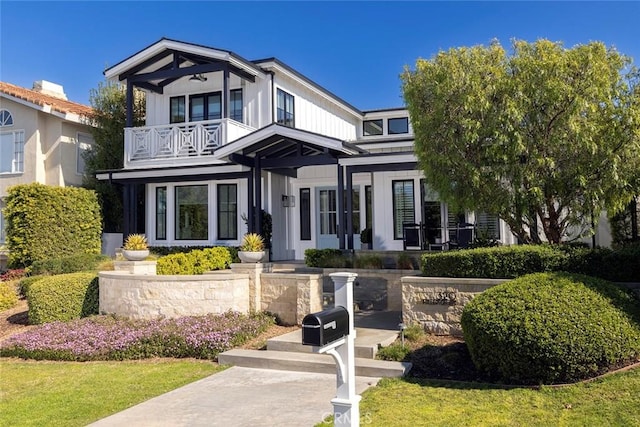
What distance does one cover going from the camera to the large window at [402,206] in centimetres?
1588

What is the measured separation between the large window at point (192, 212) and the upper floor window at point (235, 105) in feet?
8.75

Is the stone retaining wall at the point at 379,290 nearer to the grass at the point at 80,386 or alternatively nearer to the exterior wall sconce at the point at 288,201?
the grass at the point at 80,386

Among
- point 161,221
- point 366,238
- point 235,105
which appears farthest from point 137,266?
point 235,105

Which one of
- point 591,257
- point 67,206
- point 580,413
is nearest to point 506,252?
point 591,257

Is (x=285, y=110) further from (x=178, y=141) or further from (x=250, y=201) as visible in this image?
(x=250, y=201)

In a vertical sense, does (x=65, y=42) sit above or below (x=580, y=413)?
above

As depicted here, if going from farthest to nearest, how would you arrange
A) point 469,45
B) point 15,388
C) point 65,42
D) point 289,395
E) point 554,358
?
point 65,42 < point 469,45 < point 15,388 < point 289,395 < point 554,358

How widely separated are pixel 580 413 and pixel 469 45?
6.54 m

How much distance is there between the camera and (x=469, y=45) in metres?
9.22

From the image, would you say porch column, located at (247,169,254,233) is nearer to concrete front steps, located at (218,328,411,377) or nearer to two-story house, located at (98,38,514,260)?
two-story house, located at (98,38,514,260)

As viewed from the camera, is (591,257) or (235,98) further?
(235,98)

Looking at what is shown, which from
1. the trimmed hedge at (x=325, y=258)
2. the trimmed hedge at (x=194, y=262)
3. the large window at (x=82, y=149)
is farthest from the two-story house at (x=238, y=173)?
the large window at (x=82, y=149)

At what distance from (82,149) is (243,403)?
17.1m

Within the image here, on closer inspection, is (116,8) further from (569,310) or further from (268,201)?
(569,310)
